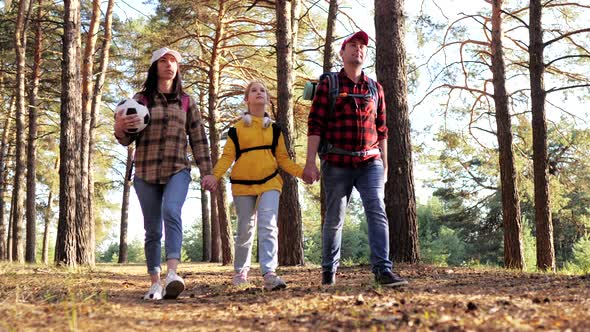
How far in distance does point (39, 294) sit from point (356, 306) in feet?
9.64

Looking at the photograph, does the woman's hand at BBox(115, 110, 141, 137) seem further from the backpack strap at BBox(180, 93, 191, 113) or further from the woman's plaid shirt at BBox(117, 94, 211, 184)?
the backpack strap at BBox(180, 93, 191, 113)

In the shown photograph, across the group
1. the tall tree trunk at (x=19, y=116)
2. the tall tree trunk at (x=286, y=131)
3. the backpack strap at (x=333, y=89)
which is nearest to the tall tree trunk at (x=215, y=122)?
the tall tree trunk at (x=286, y=131)

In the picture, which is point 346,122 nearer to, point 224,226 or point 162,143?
point 162,143

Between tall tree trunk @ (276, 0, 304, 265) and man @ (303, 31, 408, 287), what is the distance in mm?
5314

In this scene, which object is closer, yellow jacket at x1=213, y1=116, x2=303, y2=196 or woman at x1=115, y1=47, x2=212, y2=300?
woman at x1=115, y1=47, x2=212, y2=300

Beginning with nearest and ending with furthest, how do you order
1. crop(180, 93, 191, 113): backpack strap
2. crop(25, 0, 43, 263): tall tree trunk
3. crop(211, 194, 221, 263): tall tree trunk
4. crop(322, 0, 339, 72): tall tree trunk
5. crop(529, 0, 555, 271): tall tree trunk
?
1. crop(180, 93, 191, 113): backpack strap
2. crop(529, 0, 555, 271): tall tree trunk
3. crop(322, 0, 339, 72): tall tree trunk
4. crop(25, 0, 43, 263): tall tree trunk
5. crop(211, 194, 221, 263): tall tree trunk

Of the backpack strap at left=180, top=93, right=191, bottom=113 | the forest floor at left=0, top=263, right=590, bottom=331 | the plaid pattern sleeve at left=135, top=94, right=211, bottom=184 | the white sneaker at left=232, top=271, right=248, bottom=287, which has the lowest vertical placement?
the forest floor at left=0, top=263, right=590, bottom=331

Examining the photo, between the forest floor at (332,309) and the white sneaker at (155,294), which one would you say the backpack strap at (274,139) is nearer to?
the forest floor at (332,309)

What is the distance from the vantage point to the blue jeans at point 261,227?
4.85 meters

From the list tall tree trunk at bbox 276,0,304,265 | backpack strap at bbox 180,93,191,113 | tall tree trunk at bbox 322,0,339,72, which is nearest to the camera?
backpack strap at bbox 180,93,191,113

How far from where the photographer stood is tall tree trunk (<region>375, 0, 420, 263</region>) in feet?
23.0

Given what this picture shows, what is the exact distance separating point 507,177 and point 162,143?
8.37m

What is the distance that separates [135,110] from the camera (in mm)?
4578

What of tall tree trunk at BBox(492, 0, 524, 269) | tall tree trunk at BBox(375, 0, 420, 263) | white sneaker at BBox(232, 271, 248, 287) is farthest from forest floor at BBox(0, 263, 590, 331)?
tall tree trunk at BBox(492, 0, 524, 269)
